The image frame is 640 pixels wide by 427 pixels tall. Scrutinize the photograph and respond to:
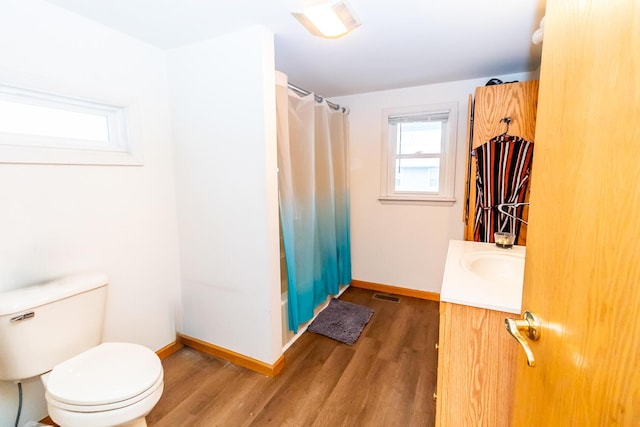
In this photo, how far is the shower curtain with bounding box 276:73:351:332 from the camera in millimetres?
2037

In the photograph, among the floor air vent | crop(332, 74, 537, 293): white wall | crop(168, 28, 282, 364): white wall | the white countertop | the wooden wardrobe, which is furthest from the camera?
the floor air vent

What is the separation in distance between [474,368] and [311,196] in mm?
1584

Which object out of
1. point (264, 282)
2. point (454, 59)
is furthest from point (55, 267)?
point (454, 59)

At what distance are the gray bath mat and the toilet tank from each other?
4.97 ft

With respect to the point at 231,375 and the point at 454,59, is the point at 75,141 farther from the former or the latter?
the point at 454,59

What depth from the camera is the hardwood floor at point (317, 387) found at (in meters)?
1.56

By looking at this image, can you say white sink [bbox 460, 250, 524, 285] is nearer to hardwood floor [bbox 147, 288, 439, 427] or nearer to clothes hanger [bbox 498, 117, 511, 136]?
hardwood floor [bbox 147, 288, 439, 427]

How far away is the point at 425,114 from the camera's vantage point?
278cm

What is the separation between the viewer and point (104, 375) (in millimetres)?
1243

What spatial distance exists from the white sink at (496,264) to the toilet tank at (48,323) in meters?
1.93

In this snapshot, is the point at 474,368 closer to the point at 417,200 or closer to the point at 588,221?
the point at 588,221

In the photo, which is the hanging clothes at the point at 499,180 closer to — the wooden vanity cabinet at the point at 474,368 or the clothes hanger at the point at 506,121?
the clothes hanger at the point at 506,121

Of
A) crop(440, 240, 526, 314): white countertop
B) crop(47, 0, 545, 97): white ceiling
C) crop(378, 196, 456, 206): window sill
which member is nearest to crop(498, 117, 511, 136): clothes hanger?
crop(47, 0, 545, 97): white ceiling

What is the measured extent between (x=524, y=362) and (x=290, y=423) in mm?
1260
